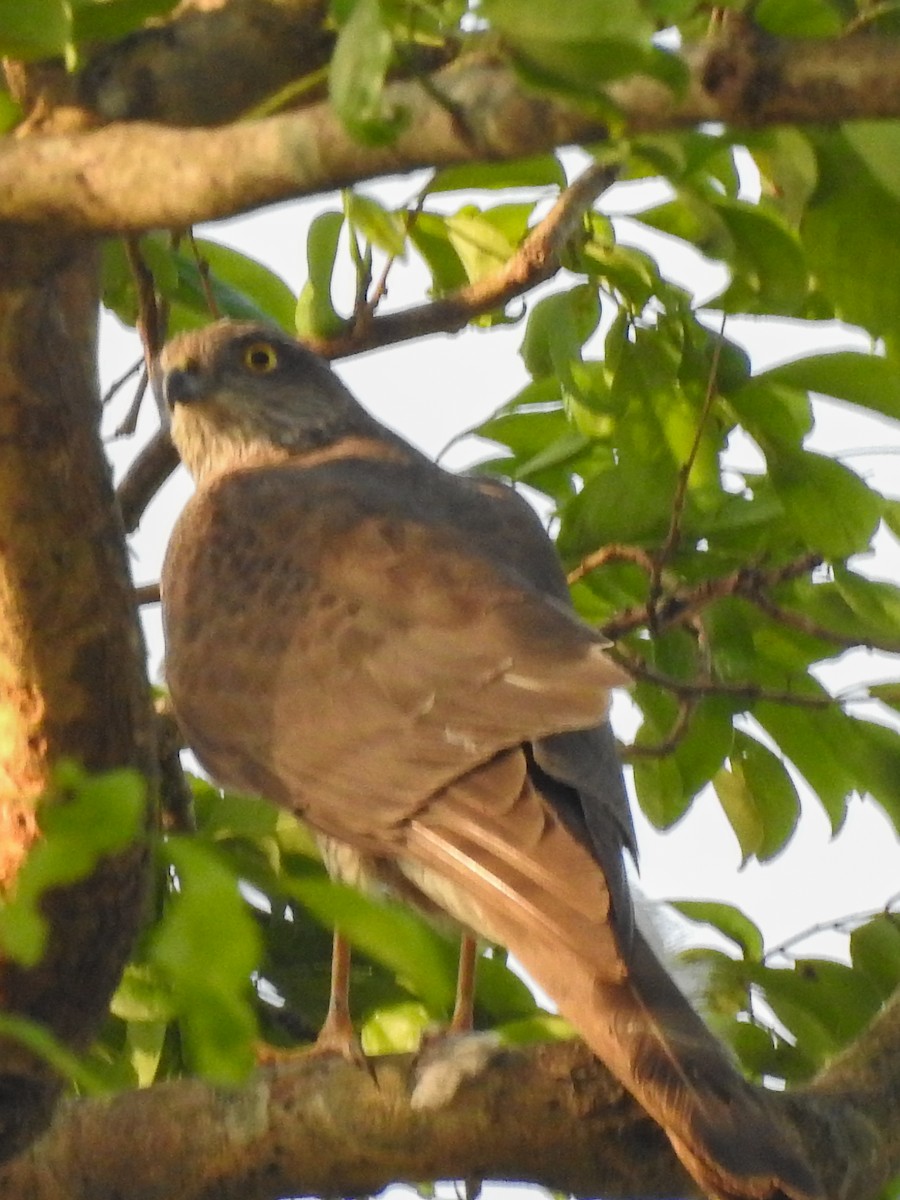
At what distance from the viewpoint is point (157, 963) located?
5.36ft

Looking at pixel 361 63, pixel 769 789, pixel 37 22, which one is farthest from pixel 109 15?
pixel 769 789

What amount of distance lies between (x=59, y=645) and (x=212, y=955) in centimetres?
172

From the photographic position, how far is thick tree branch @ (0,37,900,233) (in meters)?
1.94

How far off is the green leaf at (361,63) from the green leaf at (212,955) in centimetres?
74

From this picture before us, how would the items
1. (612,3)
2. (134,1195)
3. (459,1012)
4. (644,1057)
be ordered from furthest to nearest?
(459,1012), (134,1195), (644,1057), (612,3)

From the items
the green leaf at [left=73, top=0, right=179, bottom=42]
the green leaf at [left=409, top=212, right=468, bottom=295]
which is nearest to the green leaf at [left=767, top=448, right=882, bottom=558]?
the green leaf at [left=409, top=212, right=468, bottom=295]

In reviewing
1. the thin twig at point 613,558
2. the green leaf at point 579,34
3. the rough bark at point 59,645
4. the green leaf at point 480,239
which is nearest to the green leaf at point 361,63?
the green leaf at point 579,34

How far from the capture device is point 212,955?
5.27 ft

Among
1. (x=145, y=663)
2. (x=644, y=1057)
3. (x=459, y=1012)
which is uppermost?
(x=145, y=663)

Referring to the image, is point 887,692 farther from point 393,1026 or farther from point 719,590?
point 393,1026

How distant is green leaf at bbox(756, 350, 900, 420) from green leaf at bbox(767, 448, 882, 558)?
149 millimetres

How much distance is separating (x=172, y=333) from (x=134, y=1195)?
Result: 7.53 feet

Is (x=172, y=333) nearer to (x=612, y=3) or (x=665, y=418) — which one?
(x=665, y=418)

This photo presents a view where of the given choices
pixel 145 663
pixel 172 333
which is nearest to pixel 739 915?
pixel 145 663
